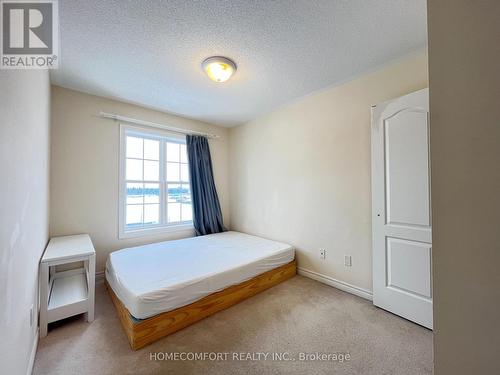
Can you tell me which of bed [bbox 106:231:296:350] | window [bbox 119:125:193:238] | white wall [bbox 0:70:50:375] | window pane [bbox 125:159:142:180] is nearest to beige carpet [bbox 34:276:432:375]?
bed [bbox 106:231:296:350]

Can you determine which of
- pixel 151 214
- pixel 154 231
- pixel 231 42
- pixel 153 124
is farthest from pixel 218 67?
pixel 154 231

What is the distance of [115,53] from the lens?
1.83 m

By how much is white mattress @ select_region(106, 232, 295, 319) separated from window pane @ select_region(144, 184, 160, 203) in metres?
0.78

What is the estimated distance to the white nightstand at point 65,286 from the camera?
1625 millimetres

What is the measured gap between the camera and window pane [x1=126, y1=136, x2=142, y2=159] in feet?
9.84

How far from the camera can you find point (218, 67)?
194cm

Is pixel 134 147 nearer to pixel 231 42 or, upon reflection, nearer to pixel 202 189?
pixel 202 189

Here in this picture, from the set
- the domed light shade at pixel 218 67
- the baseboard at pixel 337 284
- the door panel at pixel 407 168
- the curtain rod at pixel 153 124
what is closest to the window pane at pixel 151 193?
the curtain rod at pixel 153 124

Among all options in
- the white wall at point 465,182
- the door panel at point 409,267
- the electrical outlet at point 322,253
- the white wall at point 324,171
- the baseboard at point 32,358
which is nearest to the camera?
the white wall at point 465,182

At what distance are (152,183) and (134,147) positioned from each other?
60cm

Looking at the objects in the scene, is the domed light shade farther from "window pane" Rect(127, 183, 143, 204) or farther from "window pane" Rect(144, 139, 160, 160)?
"window pane" Rect(127, 183, 143, 204)

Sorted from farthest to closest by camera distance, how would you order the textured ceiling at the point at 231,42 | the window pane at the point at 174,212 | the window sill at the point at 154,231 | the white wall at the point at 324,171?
the window pane at the point at 174,212
the window sill at the point at 154,231
the white wall at the point at 324,171
the textured ceiling at the point at 231,42

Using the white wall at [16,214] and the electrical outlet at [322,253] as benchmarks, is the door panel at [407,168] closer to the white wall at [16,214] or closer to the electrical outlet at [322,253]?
the electrical outlet at [322,253]

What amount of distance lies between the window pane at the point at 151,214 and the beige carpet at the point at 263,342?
1269 mm
